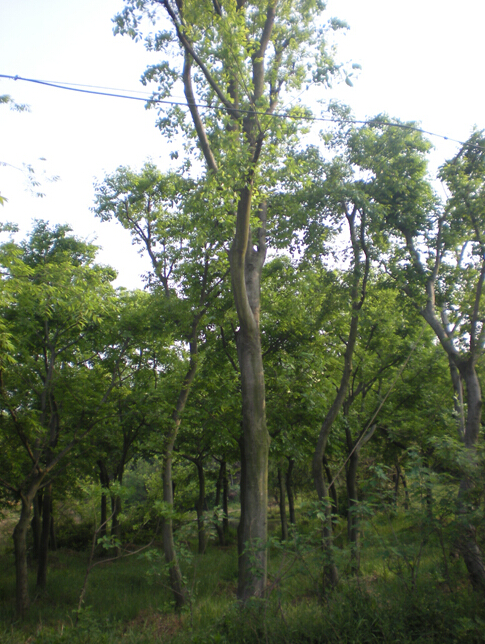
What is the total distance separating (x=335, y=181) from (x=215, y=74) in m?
3.83

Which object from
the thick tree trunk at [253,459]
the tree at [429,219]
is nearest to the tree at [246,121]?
the thick tree trunk at [253,459]

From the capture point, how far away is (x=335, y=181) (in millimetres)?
9289

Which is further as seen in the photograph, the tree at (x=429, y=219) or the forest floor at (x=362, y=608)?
the tree at (x=429, y=219)

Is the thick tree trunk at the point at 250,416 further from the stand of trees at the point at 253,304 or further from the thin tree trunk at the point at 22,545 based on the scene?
the thin tree trunk at the point at 22,545

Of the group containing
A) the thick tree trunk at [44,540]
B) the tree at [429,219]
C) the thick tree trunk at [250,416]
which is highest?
the tree at [429,219]

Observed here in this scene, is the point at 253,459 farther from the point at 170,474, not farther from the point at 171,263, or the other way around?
the point at 171,263

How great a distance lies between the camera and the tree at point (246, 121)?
5934 mm

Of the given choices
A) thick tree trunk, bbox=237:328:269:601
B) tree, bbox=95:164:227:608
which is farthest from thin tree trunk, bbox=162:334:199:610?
thick tree trunk, bbox=237:328:269:601

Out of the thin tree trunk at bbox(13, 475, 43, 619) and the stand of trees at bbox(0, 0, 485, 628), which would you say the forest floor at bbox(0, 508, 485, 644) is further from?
the thin tree trunk at bbox(13, 475, 43, 619)

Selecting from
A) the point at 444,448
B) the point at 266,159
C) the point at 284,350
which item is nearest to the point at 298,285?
the point at 284,350

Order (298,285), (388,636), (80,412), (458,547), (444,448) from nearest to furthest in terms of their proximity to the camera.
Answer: (388,636) → (458,547) → (444,448) → (80,412) → (298,285)

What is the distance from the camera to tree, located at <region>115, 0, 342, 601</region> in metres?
5.93

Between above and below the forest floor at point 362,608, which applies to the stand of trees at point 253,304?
above

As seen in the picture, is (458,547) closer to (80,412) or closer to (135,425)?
(80,412)
